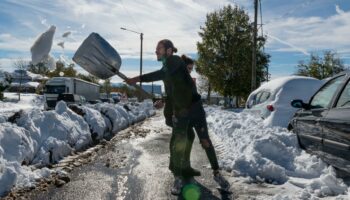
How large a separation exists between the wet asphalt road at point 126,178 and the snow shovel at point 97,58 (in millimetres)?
1461

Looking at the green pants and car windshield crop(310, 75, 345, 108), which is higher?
car windshield crop(310, 75, 345, 108)

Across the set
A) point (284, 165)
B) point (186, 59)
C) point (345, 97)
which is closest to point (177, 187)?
point (284, 165)

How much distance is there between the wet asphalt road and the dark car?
1306 millimetres

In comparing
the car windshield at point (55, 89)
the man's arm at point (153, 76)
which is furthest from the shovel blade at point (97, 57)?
the car windshield at point (55, 89)

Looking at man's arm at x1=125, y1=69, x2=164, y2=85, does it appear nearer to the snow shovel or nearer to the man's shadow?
the snow shovel

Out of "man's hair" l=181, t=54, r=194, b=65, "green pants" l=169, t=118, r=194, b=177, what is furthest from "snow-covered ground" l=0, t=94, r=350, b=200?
"man's hair" l=181, t=54, r=194, b=65

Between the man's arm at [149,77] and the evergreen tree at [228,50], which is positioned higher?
the evergreen tree at [228,50]

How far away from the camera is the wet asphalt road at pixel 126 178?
4.97 m

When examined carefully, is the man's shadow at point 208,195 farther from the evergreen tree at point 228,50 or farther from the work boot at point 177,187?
the evergreen tree at point 228,50

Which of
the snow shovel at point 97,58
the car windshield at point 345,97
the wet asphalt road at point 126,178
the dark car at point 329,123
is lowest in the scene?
the wet asphalt road at point 126,178

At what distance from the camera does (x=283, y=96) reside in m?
10.4

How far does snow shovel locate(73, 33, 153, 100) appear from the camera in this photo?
5.88m

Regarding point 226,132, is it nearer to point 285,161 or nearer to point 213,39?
point 285,161

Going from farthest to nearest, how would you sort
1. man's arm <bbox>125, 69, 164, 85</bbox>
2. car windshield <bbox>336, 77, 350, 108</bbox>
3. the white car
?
1. the white car
2. man's arm <bbox>125, 69, 164, 85</bbox>
3. car windshield <bbox>336, 77, 350, 108</bbox>
